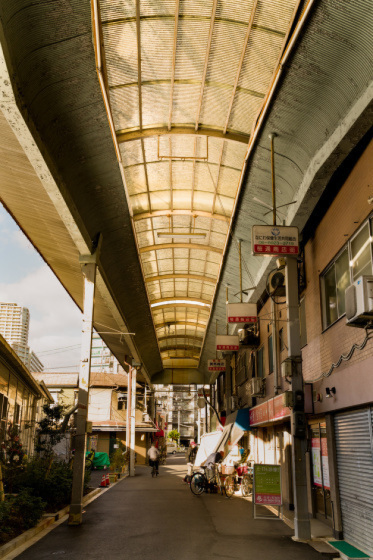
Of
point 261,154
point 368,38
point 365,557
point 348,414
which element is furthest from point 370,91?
point 365,557

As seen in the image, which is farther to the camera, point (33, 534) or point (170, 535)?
point (170, 535)

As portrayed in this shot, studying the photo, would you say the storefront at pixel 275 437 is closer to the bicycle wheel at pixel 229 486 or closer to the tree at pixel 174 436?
the bicycle wheel at pixel 229 486

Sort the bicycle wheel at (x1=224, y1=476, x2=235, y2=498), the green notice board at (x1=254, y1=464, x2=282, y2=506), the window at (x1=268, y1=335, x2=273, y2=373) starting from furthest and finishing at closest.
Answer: the window at (x1=268, y1=335, x2=273, y2=373) < the bicycle wheel at (x1=224, y1=476, x2=235, y2=498) < the green notice board at (x1=254, y1=464, x2=282, y2=506)

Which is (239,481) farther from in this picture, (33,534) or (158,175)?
(158,175)

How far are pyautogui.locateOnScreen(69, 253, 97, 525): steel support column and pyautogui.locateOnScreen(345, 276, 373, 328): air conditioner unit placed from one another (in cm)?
706

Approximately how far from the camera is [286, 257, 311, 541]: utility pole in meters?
9.66

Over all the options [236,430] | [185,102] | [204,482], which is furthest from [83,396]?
[236,430]

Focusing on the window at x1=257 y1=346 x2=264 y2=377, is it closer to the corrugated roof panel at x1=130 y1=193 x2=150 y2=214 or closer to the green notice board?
the corrugated roof panel at x1=130 y1=193 x2=150 y2=214

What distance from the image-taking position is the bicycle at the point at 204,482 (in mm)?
17750

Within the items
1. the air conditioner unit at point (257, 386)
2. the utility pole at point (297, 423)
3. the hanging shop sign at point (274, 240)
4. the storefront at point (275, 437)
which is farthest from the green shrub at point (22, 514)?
the air conditioner unit at point (257, 386)

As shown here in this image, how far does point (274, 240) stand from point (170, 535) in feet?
20.0

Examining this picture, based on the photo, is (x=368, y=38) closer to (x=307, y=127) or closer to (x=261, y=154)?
(x=307, y=127)

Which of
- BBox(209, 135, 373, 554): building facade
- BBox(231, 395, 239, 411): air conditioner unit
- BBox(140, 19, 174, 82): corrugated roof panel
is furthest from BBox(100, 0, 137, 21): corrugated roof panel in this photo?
BBox(231, 395, 239, 411): air conditioner unit

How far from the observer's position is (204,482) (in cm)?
1823
